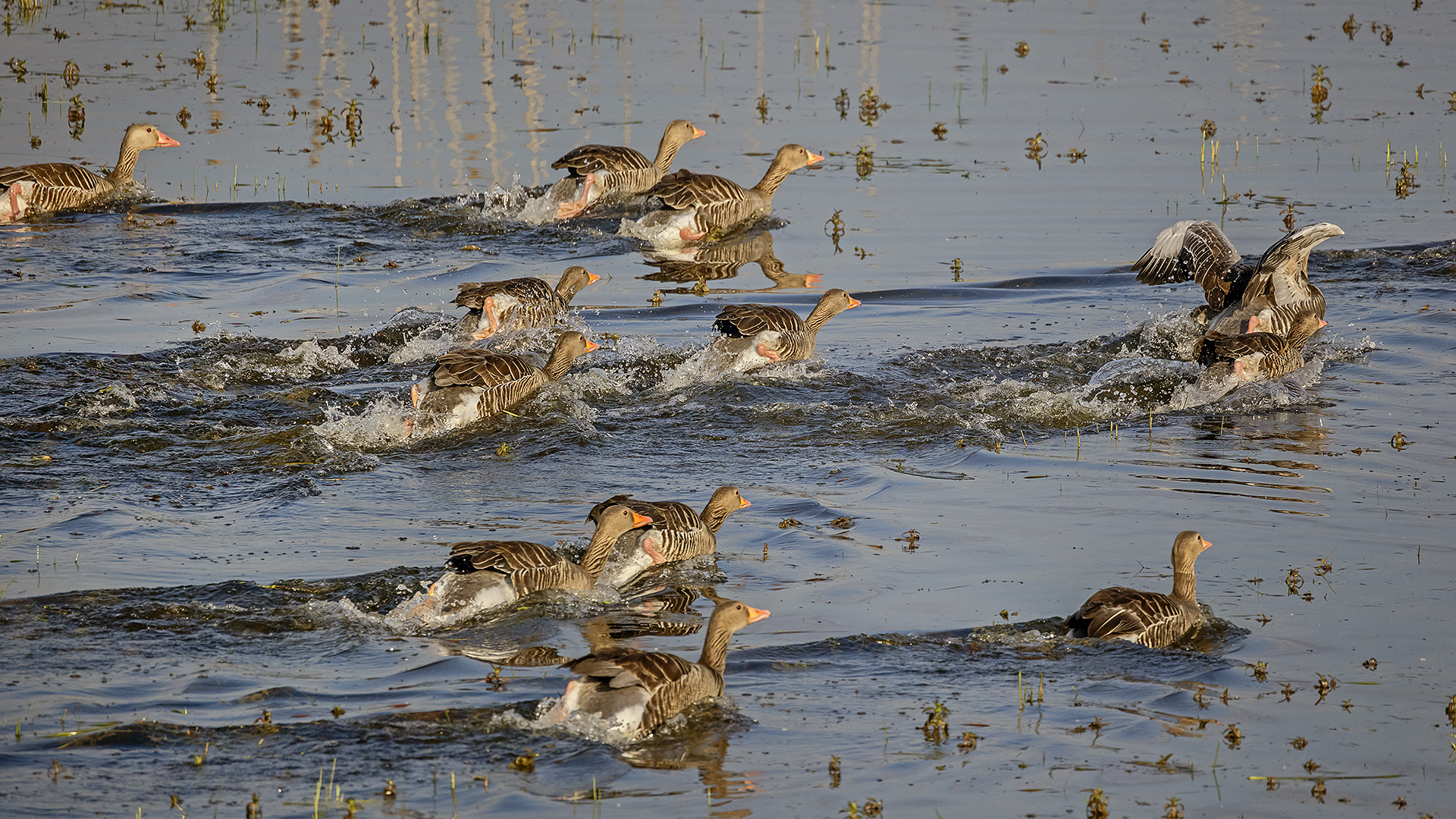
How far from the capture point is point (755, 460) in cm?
1134

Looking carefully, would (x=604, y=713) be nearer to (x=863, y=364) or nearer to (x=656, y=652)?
(x=656, y=652)

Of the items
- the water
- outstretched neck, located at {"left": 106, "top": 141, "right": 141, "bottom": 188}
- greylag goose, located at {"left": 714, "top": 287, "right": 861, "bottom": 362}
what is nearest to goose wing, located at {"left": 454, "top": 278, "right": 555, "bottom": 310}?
the water

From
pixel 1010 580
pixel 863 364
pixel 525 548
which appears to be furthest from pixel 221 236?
pixel 1010 580

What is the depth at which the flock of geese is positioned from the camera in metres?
7.31

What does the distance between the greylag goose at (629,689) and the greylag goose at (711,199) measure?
11.7 meters

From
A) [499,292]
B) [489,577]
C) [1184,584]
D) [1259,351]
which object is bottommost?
[1184,584]

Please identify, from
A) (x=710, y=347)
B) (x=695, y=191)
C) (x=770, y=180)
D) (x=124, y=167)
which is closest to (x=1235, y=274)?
(x=710, y=347)

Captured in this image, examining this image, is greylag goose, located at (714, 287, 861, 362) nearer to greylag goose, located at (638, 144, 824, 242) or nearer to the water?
the water

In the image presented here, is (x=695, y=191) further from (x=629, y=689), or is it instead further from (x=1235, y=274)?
(x=629, y=689)

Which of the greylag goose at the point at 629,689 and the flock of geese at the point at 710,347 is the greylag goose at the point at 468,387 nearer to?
the flock of geese at the point at 710,347

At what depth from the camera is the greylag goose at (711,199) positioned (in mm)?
18094

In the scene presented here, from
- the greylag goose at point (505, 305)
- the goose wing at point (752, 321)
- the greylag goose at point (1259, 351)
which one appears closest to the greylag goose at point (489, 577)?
the goose wing at point (752, 321)

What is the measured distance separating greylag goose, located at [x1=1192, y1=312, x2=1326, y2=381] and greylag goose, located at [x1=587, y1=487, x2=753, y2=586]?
591 cm

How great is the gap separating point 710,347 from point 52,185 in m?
9.08
